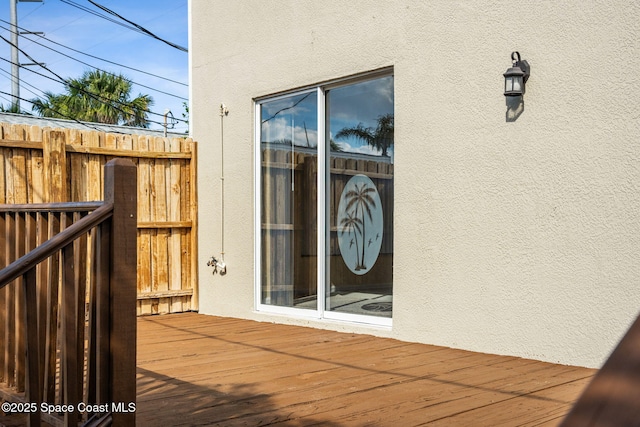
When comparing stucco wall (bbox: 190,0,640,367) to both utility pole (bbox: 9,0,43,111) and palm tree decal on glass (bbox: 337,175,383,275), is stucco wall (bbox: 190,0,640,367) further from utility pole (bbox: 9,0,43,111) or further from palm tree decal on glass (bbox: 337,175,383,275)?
utility pole (bbox: 9,0,43,111)

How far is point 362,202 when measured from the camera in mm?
5098

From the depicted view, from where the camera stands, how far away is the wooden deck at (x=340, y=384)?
111 inches

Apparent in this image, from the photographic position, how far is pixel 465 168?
430 cm

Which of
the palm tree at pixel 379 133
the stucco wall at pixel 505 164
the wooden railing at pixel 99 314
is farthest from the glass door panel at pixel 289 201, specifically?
the wooden railing at pixel 99 314

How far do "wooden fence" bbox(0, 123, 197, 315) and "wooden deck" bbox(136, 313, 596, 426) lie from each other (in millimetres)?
1623

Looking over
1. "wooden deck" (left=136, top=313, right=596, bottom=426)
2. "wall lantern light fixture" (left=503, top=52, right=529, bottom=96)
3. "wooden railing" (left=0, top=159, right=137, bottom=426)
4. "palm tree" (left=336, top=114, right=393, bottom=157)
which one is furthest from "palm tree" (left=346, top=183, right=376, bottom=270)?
"wooden railing" (left=0, top=159, right=137, bottom=426)

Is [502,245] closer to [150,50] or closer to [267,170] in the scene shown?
[267,170]

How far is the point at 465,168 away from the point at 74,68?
2972 centimetres

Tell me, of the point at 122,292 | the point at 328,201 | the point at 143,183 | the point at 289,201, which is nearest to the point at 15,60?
the point at 143,183

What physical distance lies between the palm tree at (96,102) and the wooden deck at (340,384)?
66.0 feet

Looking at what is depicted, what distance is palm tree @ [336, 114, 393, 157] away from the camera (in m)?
4.89

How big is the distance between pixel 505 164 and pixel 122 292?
9.01ft

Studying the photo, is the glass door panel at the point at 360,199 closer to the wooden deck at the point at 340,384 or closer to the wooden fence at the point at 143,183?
the wooden deck at the point at 340,384

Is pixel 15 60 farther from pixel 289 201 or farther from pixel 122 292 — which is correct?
pixel 122 292
